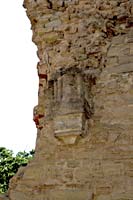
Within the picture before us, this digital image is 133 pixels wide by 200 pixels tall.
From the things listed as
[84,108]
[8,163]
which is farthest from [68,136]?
[8,163]

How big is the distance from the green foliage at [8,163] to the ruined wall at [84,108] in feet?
44.4

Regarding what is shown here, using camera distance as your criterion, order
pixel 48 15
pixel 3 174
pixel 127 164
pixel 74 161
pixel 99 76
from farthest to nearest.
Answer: pixel 3 174 → pixel 48 15 → pixel 99 76 → pixel 74 161 → pixel 127 164

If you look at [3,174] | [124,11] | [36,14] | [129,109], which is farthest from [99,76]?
[3,174]

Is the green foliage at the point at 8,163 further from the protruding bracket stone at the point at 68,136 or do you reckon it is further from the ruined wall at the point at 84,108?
the protruding bracket stone at the point at 68,136

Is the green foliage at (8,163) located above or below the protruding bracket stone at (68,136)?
above

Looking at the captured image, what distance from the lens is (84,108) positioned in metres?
3.46

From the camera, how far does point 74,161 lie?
3461 mm

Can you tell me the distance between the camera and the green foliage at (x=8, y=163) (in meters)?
17.5

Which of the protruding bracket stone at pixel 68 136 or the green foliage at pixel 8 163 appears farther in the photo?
→ the green foliage at pixel 8 163

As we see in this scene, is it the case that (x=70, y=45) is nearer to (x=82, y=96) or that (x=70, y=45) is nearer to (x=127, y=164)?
(x=82, y=96)

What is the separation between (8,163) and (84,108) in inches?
609

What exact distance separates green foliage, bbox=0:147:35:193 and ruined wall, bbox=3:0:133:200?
13527 mm

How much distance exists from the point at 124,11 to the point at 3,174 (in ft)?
48.7

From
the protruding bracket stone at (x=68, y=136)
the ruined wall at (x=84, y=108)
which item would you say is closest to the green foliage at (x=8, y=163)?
the ruined wall at (x=84, y=108)
